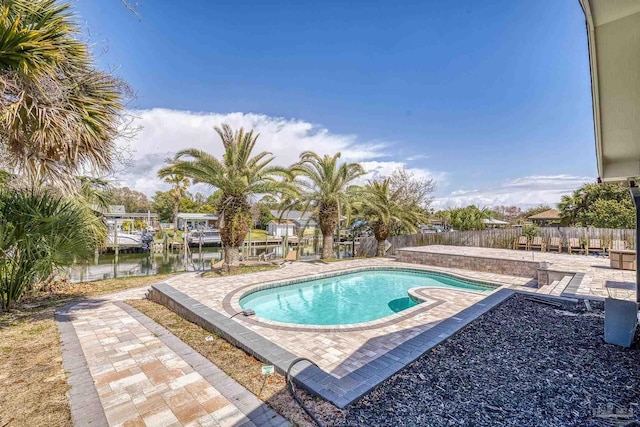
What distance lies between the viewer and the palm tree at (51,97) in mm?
3439

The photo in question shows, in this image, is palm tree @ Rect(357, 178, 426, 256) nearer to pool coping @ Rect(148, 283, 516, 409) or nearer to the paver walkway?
pool coping @ Rect(148, 283, 516, 409)

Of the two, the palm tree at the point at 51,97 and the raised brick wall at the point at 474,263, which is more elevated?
the palm tree at the point at 51,97

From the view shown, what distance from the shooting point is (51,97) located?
410 cm

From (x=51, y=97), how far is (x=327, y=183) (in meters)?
11.1

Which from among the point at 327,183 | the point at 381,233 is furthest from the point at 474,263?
the point at 327,183

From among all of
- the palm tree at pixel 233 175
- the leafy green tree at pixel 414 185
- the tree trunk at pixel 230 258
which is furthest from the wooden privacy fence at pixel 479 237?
the tree trunk at pixel 230 258

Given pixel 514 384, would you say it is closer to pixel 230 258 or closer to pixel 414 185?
pixel 230 258

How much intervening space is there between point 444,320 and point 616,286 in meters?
6.19

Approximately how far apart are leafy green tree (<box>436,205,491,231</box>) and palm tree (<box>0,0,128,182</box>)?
26.1m

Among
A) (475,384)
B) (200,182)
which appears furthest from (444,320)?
(200,182)

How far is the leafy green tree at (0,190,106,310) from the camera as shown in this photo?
5.33m

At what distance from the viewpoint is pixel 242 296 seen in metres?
7.88

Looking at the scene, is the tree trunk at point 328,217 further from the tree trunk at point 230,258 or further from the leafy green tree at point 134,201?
the leafy green tree at point 134,201

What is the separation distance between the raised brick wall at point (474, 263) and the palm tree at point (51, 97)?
13.2 metres
